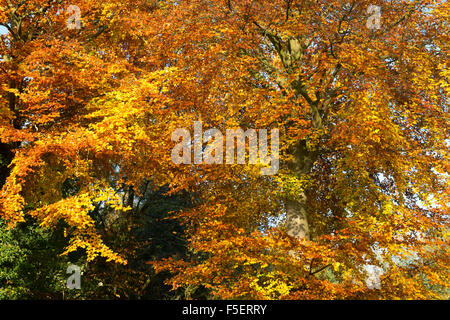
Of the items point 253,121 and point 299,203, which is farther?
point 253,121

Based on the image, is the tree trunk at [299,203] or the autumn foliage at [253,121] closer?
the autumn foliage at [253,121]

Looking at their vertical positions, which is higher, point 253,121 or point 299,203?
point 253,121

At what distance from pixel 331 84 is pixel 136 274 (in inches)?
556

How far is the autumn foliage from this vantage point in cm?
1120

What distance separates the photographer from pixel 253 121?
15.6 metres

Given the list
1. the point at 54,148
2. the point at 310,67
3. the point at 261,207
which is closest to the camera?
the point at 54,148

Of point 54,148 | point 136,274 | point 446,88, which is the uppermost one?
point 446,88

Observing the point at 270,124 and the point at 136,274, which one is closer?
the point at 270,124

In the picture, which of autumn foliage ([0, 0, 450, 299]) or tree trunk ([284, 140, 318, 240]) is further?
tree trunk ([284, 140, 318, 240])

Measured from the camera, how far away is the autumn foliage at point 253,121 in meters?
11.2
